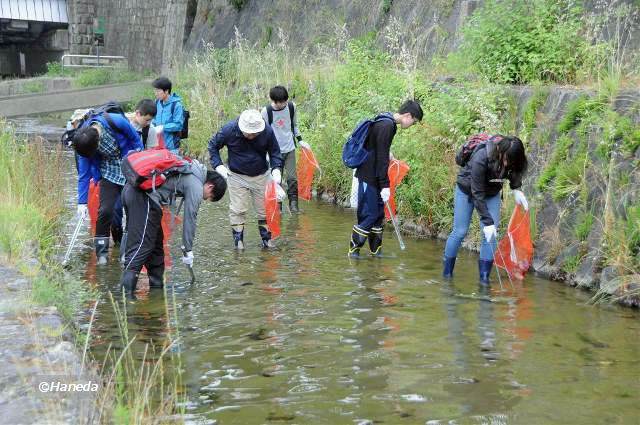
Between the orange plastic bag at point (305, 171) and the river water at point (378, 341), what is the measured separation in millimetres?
3118

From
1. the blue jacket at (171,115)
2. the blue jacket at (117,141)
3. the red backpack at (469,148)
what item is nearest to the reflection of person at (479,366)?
the red backpack at (469,148)

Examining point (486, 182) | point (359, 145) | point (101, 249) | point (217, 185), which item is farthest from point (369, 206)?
point (101, 249)

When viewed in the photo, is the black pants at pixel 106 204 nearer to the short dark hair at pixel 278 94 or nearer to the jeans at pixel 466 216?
the short dark hair at pixel 278 94

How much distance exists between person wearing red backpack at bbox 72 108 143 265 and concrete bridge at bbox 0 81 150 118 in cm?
1876

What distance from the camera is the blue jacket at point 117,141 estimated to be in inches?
370

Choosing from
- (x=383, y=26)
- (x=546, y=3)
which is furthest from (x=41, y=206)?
(x=383, y=26)

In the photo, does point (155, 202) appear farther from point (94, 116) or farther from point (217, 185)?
point (94, 116)

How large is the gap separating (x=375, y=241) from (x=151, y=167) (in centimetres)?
331

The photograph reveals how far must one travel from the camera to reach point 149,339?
727cm

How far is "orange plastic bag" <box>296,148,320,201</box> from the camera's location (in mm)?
13656

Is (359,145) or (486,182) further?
(359,145)

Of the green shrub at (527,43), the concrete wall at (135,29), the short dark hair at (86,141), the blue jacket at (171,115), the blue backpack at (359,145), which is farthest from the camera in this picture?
the concrete wall at (135,29)

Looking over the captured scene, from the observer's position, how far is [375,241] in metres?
10.5

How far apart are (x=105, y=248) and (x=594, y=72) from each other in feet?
19.4
